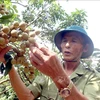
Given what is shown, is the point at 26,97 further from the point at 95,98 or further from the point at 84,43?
the point at 84,43

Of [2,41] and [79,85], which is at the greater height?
[2,41]

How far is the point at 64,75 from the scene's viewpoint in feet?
3.76

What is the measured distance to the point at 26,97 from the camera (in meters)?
1.54

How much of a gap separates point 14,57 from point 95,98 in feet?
1.86

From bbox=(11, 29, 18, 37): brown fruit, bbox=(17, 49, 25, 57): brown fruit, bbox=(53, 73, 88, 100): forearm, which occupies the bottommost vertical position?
bbox=(53, 73, 88, 100): forearm

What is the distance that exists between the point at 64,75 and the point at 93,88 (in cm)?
41

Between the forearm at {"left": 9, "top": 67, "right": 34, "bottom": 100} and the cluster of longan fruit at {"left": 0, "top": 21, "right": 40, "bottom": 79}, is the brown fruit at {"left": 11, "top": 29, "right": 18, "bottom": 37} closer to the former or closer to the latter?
the cluster of longan fruit at {"left": 0, "top": 21, "right": 40, "bottom": 79}

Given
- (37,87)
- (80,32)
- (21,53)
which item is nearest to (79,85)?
(37,87)

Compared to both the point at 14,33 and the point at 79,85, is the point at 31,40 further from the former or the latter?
the point at 79,85

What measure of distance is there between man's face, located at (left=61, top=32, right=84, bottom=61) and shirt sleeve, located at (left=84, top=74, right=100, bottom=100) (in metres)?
0.21

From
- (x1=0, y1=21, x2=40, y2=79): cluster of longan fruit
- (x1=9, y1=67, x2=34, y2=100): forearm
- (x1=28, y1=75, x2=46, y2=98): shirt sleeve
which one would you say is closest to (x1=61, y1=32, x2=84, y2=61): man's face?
(x1=28, y1=75, x2=46, y2=98): shirt sleeve

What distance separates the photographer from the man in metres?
1.10

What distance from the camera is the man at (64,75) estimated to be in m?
1.10

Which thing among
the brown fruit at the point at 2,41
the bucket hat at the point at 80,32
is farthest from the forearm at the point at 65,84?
the bucket hat at the point at 80,32
